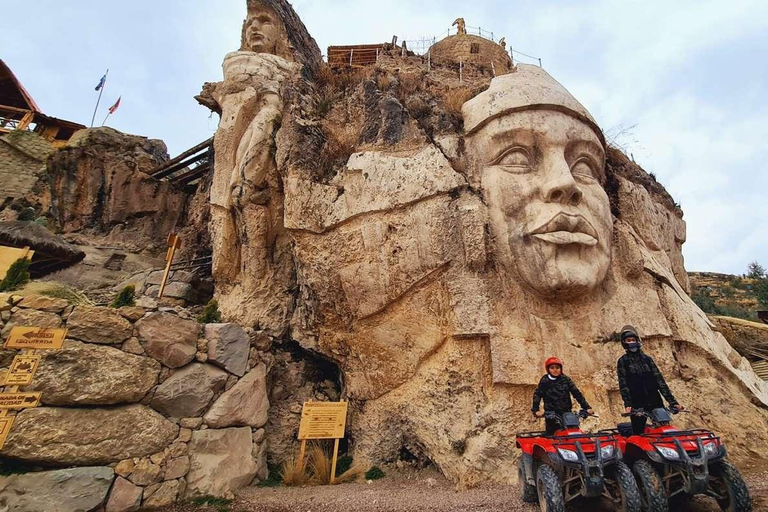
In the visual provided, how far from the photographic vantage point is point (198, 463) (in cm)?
471

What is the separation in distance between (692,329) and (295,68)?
27.6 feet

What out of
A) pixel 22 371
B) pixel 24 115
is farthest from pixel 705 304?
pixel 24 115

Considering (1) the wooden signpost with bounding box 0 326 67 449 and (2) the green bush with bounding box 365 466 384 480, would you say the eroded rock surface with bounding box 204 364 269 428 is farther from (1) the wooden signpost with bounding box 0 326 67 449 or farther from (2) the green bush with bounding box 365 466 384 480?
(1) the wooden signpost with bounding box 0 326 67 449

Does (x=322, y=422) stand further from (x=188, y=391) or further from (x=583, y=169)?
(x=583, y=169)

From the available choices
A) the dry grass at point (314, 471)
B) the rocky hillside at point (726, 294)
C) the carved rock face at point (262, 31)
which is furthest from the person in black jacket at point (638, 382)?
the rocky hillside at point (726, 294)

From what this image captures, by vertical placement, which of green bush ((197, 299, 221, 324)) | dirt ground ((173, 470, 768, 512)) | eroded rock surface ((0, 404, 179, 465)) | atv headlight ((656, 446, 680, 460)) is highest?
green bush ((197, 299, 221, 324))

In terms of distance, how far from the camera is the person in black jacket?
3.42 m

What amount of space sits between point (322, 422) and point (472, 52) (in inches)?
545

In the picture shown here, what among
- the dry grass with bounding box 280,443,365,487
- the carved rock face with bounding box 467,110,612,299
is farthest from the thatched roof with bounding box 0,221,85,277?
the carved rock face with bounding box 467,110,612,299

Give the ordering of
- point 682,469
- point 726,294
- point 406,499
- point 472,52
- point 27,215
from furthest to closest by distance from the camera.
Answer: point 726,294 → point 472,52 → point 27,215 → point 406,499 → point 682,469

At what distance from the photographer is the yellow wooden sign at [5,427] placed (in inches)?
145

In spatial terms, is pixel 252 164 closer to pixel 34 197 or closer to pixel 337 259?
pixel 337 259

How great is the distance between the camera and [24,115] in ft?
62.4

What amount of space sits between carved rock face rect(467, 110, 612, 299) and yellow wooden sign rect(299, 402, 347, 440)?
9.67 feet
